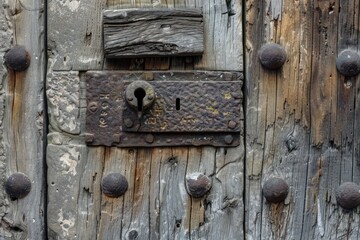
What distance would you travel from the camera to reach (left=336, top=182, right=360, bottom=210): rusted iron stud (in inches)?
72.9

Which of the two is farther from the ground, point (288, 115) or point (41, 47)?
point (41, 47)

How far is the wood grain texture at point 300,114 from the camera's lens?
1.86 meters

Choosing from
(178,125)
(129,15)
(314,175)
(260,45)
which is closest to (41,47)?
(129,15)

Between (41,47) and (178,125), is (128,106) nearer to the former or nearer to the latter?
(178,125)

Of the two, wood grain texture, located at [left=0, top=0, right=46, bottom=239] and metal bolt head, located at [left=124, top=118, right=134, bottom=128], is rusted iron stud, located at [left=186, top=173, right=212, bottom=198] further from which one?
wood grain texture, located at [left=0, top=0, right=46, bottom=239]

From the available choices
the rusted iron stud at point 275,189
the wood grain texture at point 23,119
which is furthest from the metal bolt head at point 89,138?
the rusted iron stud at point 275,189

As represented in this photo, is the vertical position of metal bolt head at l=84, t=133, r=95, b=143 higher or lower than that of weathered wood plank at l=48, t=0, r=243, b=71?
lower

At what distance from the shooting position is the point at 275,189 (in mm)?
1843

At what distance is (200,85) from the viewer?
183 cm

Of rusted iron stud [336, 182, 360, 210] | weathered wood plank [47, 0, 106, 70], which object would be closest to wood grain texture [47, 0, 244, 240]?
weathered wood plank [47, 0, 106, 70]

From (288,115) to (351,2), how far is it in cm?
31

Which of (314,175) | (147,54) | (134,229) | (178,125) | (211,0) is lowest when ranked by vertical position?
(134,229)

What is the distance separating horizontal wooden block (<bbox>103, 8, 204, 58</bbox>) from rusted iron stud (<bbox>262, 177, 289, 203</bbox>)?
1.16 ft

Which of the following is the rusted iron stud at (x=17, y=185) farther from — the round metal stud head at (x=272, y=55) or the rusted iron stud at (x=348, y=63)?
the rusted iron stud at (x=348, y=63)
